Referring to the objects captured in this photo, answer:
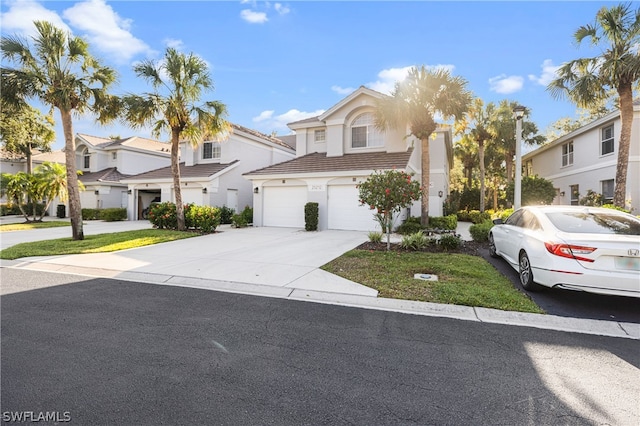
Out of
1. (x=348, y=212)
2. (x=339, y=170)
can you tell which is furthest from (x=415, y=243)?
(x=339, y=170)

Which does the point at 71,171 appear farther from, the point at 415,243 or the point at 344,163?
the point at 415,243

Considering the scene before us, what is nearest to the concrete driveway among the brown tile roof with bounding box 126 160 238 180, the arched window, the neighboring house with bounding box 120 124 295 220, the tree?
the arched window

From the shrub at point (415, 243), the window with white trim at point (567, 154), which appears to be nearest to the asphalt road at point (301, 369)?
the shrub at point (415, 243)

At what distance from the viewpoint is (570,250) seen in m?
4.79

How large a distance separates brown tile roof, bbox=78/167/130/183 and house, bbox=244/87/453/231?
1500 centimetres

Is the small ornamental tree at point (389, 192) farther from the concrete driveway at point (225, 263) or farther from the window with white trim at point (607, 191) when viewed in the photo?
the window with white trim at point (607, 191)

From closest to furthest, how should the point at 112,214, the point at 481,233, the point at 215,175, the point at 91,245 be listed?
the point at 91,245 < the point at 481,233 < the point at 215,175 < the point at 112,214

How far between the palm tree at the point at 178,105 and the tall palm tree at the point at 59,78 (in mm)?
1281

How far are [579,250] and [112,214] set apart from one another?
26.0 m

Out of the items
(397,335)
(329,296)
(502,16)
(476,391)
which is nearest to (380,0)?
(502,16)

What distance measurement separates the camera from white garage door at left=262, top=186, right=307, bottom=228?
1711 centimetres

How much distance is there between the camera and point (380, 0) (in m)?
10.3

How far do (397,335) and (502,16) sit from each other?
11171 mm

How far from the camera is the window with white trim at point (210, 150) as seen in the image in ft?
74.5
